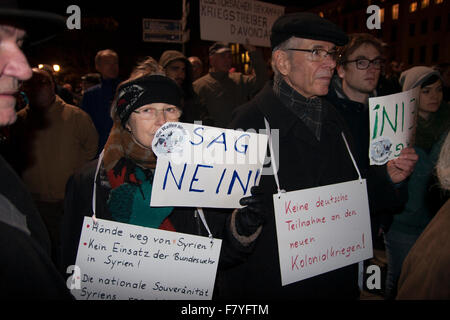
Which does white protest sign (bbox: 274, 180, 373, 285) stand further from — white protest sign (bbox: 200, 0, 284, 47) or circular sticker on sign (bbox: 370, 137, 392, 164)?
white protest sign (bbox: 200, 0, 284, 47)

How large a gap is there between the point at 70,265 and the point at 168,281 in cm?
62

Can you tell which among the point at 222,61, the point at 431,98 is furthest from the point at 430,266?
the point at 222,61

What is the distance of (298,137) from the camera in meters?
2.00

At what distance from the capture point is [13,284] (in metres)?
0.88

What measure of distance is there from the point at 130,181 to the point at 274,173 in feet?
2.66

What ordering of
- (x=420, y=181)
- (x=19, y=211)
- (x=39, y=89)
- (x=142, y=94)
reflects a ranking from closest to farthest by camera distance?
(x=19, y=211)
(x=142, y=94)
(x=420, y=181)
(x=39, y=89)

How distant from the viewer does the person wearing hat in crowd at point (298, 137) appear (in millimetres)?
1945

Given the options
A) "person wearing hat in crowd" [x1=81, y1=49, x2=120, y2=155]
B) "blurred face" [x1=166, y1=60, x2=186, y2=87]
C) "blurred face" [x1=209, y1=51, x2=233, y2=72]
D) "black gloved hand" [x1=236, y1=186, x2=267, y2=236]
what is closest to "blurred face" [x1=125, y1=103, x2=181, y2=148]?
"black gloved hand" [x1=236, y1=186, x2=267, y2=236]

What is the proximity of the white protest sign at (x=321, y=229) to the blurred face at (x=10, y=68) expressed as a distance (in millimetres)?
1246

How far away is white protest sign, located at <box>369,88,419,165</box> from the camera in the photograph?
203 cm

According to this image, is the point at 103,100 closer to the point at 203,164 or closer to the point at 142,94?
the point at 142,94

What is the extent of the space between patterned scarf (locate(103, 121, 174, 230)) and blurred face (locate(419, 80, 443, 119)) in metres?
2.70

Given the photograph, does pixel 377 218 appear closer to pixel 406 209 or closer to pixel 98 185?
pixel 406 209
